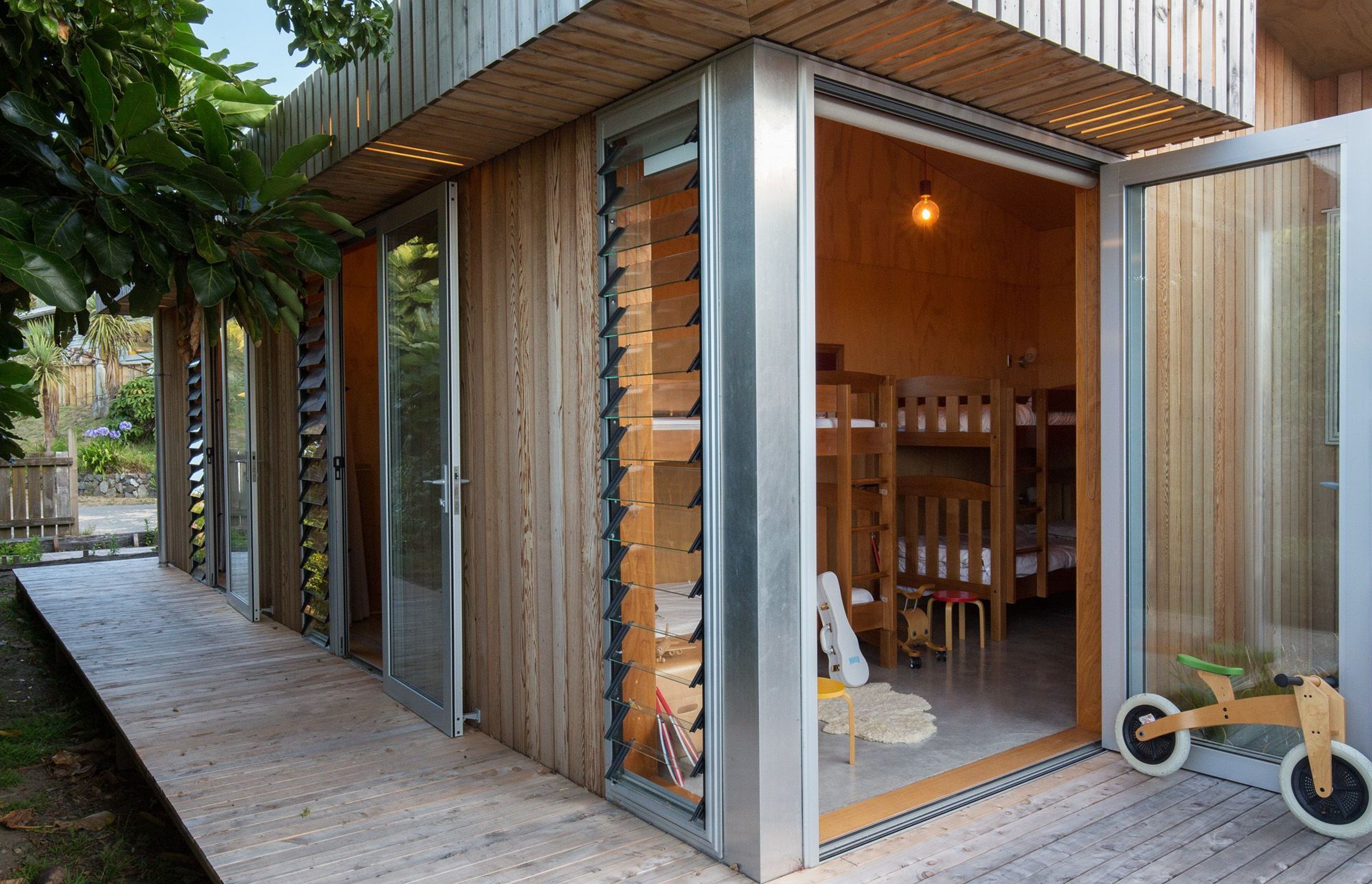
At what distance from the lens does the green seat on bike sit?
333 centimetres

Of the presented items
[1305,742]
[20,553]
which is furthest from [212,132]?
[20,553]

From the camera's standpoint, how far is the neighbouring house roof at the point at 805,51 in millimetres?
2449

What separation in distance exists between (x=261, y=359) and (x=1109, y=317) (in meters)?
5.29

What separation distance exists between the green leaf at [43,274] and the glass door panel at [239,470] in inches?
162

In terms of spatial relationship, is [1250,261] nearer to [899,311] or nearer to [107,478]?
[899,311]

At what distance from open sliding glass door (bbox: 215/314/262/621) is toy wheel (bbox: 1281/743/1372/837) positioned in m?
5.78

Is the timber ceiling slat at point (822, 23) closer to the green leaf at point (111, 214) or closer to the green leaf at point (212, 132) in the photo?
the green leaf at point (212, 132)

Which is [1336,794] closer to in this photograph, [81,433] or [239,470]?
[239,470]

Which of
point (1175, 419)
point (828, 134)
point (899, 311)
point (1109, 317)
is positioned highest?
point (828, 134)

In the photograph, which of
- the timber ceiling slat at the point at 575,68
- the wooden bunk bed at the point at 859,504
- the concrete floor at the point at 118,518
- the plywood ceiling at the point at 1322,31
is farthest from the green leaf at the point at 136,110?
the concrete floor at the point at 118,518

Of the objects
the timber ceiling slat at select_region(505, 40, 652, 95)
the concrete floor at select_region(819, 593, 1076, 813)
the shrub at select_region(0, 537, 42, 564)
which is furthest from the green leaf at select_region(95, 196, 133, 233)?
the shrub at select_region(0, 537, 42, 564)

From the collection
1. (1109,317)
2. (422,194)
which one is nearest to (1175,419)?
(1109,317)

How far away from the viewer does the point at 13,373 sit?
10.4ft

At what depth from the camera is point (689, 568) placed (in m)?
2.94
